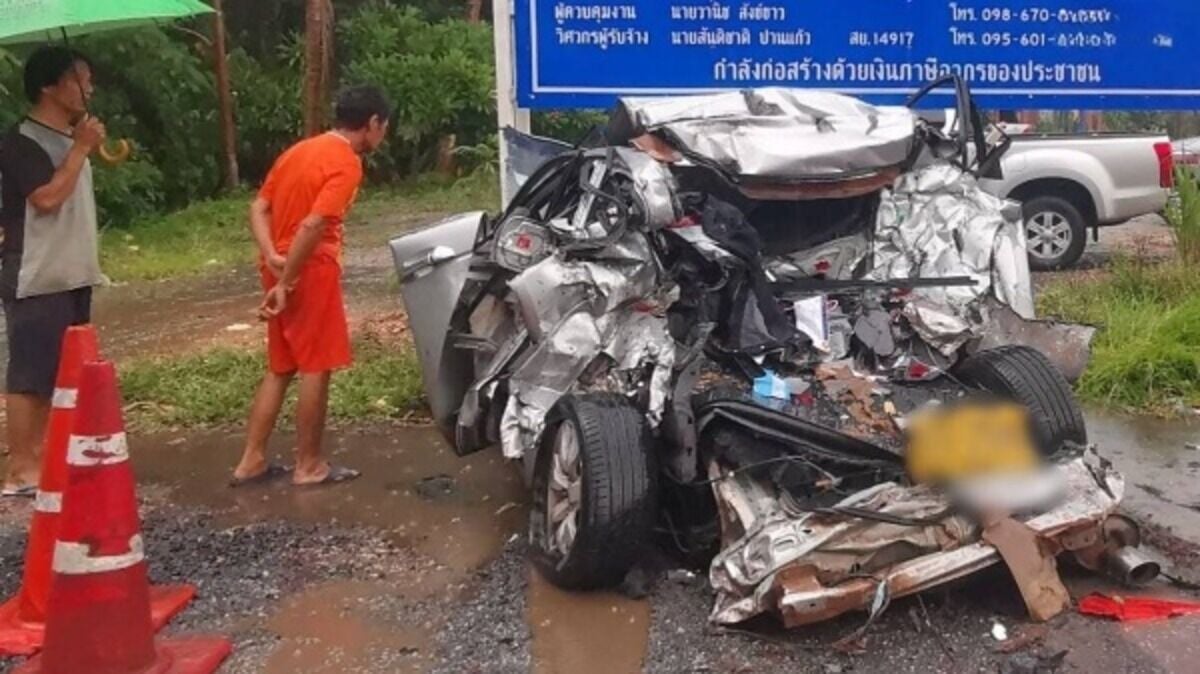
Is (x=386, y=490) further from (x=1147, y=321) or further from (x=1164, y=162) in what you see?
(x=1164, y=162)

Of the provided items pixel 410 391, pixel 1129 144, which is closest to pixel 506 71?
pixel 410 391

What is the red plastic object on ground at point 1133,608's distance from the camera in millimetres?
3926

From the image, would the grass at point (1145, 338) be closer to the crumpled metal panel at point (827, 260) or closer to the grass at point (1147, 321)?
the grass at point (1147, 321)

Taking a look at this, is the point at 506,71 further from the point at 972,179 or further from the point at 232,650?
the point at 232,650

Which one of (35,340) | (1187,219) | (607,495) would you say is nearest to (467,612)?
(607,495)

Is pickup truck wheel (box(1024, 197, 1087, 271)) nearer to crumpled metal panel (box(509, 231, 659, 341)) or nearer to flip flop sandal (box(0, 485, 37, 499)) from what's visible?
crumpled metal panel (box(509, 231, 659, 341))

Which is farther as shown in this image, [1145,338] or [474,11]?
[474,11]

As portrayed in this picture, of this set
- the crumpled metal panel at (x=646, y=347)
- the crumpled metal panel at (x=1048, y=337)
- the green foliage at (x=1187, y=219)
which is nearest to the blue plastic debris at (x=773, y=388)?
the crumpled metal panel at (x=646, y=347)

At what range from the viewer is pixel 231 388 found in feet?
22.7

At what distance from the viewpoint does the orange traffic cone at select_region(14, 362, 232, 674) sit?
3582 millimetres

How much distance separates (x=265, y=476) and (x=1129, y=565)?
3466 millimetres

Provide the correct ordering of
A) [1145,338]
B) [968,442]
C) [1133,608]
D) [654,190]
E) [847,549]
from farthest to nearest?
1. [1145,338]
2. [654,190]
3. [968,442]
4. [1133,608]
5. [847,549]

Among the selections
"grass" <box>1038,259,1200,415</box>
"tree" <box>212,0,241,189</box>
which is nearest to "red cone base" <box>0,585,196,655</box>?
"grass" <box>1038,259,1200,415</box>

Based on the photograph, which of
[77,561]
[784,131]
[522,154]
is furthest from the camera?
[522,154]
